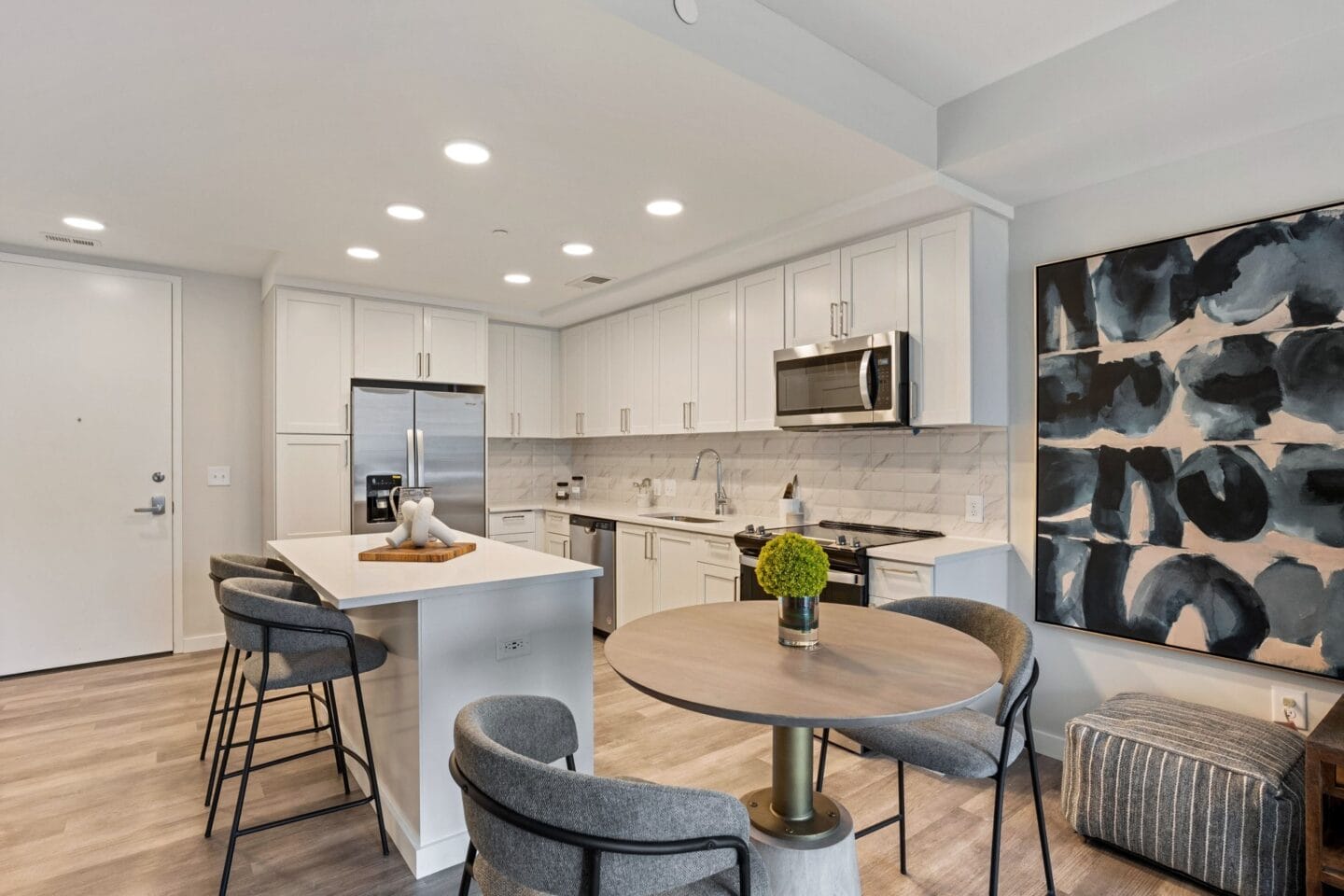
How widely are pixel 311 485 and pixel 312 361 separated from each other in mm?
807

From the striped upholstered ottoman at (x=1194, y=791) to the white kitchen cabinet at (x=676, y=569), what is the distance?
2.09 meters

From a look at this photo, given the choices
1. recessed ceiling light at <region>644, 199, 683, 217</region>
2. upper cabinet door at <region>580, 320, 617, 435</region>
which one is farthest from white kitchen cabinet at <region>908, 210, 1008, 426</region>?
upper cabinet door at <region>580, 320, 617, 435</region>

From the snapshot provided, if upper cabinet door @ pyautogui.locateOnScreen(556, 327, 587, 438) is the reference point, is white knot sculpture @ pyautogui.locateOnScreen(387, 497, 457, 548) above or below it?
below

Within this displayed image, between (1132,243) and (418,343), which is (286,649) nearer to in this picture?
(418,343)

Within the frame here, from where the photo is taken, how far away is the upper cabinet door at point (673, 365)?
4438 mm

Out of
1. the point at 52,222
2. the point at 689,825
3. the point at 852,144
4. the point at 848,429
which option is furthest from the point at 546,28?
the point at 52,222

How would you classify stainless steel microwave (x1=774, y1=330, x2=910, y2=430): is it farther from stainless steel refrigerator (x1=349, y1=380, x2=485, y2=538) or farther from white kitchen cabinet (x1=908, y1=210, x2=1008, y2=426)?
stainless steel refrigerator (x1=349, y1=380, x2=485, y2=538)

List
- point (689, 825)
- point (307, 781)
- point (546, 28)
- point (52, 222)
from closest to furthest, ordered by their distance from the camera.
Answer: point (689, 825)
point (546, 28)
point (307, 781)
point (52, 222)

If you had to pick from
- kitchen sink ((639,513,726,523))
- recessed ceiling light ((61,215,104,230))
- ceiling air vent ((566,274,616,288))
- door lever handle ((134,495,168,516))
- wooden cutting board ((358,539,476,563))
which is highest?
recessed ceiling light ((61,215,104,230))

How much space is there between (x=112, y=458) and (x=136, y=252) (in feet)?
4.15

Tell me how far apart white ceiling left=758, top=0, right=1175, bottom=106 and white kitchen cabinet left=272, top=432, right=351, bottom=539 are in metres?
3.77

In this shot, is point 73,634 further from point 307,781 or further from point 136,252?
point 307,781

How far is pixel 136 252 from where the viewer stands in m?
4.08

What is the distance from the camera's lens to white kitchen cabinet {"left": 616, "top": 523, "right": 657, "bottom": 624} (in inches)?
169
